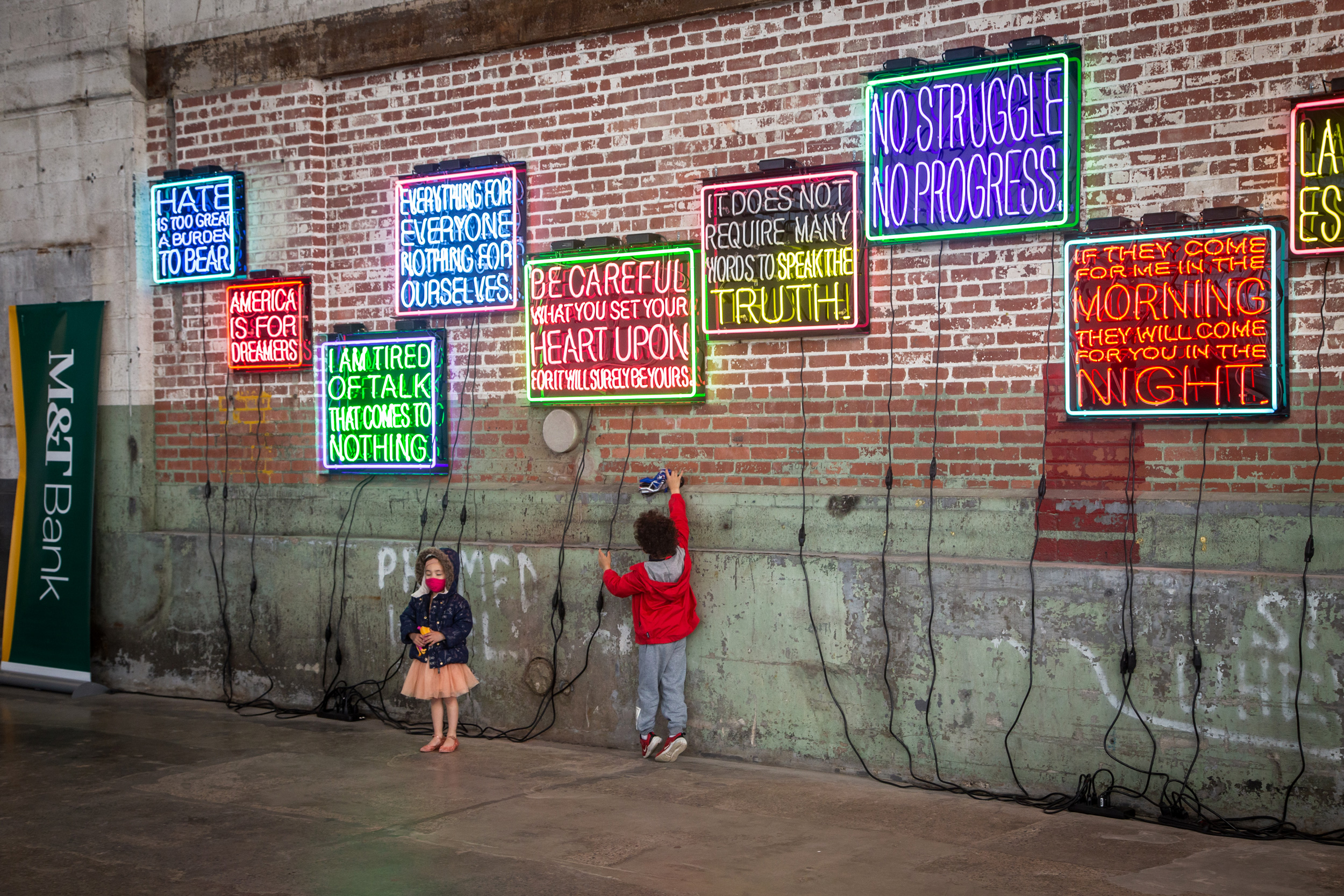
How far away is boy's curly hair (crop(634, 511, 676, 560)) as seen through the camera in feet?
25.9

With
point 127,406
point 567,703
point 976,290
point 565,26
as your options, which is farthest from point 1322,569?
point 127,406

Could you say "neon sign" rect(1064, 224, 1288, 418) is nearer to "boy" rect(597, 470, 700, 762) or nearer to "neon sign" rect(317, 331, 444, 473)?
"boy" rect(597, 470, 700, 762)

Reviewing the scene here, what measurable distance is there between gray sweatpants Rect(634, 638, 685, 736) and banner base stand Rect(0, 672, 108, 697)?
529 centimetres

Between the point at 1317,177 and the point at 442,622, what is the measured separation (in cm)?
580

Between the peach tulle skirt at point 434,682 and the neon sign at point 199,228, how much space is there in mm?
3893


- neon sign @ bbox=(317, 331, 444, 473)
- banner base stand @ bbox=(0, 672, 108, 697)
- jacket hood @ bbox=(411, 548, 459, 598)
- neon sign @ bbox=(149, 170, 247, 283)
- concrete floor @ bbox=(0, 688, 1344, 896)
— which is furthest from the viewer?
banner base stand @ bbox=(0, 672, 108, 697)

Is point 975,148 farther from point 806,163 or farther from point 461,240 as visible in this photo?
point 461,240

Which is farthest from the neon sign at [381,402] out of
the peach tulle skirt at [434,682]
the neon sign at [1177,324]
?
the neon sign at [1177,324]

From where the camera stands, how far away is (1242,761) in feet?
21.7

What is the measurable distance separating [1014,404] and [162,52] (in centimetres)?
778

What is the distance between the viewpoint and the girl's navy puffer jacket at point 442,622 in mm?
8406

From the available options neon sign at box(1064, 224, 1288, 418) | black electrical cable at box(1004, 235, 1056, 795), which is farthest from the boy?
neon sign at box(1064, 224, 1288, 418)

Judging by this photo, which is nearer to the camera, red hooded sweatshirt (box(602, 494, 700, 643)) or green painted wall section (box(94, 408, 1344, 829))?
green painted wall section (box(94, 408, 1344, 829))

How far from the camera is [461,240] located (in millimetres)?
9289
